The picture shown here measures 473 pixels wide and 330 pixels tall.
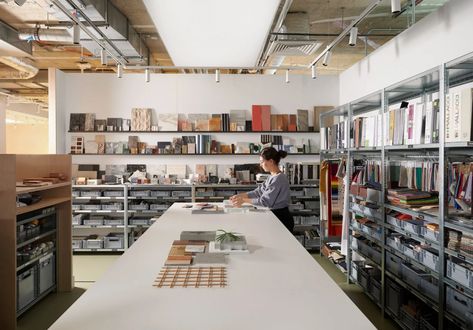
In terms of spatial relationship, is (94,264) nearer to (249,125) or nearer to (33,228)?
(33,228)

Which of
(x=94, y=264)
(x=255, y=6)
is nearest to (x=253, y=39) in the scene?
(x=255, y=6)

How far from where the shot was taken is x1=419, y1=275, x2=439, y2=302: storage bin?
9.68 feet

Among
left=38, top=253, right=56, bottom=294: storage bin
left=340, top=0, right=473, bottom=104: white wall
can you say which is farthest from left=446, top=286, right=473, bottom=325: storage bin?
left=38, top=253, right=56, bottom=294: storage bin

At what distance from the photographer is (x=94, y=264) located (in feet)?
19.4

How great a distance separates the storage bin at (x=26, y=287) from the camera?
12.3ft

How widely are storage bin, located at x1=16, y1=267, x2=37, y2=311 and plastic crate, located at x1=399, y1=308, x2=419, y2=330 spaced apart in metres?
3.44

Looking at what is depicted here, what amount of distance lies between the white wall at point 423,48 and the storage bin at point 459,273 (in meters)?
1.70

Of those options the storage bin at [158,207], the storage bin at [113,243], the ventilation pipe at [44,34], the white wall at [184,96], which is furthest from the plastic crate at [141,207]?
the ventilation pipe at [44,34]

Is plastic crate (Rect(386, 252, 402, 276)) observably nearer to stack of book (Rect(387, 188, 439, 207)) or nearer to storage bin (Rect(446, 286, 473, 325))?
stack of book (Rect(387, 188, 439, 207))

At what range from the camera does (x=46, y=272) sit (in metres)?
4.32

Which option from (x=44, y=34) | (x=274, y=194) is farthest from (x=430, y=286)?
(x=44, y=34)

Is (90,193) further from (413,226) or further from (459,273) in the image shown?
(459,273)

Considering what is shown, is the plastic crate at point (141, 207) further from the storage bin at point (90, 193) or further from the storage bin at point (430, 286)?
the storage bin at point (430, 286)

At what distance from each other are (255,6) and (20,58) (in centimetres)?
572
